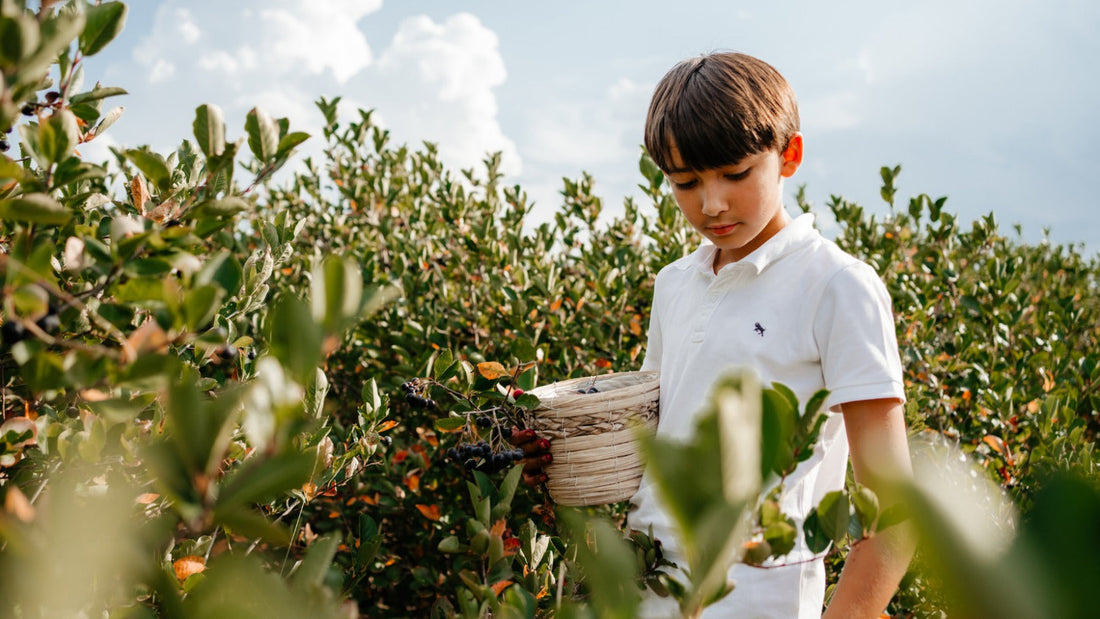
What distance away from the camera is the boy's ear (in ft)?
5.75

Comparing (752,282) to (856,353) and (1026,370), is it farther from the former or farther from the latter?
(1026,370)

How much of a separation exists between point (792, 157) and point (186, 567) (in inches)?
61.7

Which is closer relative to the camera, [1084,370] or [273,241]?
[273,241]

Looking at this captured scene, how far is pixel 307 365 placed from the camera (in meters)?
0.57

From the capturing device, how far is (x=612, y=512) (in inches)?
98.8

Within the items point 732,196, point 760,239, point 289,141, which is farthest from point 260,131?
point 760,239

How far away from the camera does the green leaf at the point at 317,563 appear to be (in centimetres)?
65

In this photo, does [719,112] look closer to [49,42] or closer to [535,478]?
[535,478]

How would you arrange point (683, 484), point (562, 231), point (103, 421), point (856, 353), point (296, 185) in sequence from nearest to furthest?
point (683, 484) < point (103, 421) < point (856, 353) < point (562, 231) < point (296, 185)

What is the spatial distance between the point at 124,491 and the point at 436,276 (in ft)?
9.52

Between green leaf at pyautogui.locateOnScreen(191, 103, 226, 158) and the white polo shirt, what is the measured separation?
0.94m

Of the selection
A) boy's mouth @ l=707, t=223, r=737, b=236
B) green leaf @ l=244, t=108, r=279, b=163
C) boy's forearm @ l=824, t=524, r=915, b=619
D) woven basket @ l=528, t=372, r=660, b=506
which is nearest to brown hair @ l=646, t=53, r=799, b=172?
boy's mouth @ l=707, t=223, r=737, b=236

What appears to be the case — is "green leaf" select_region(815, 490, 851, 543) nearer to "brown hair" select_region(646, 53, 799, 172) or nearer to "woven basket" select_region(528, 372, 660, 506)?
"woven basket" select_region(528, 372, 660, 506)

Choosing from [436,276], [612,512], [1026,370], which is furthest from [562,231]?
[1026,370]
